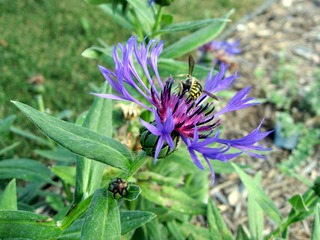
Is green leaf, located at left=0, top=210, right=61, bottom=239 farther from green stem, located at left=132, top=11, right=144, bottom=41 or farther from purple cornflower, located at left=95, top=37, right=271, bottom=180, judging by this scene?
green stem, located at left=132, top=11, right=144, bottom=41

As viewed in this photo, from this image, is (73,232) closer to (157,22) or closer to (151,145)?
(151,145)

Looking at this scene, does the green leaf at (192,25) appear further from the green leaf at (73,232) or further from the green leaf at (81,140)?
the green leaf at (73,232)

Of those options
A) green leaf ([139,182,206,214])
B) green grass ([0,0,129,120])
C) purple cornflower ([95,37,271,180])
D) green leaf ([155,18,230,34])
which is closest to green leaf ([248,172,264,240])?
green leaf ([139,182,206,214])

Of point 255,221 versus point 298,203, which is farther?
point 255,221

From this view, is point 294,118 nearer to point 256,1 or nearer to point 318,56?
point 318,56

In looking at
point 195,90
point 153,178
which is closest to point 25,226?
point 195,90
